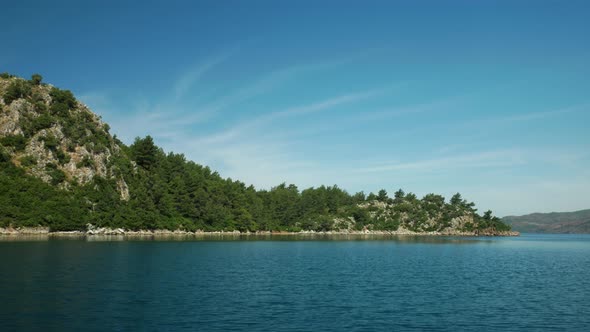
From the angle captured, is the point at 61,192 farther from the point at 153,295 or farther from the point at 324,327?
the point at 324,327

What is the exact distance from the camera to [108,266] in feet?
253

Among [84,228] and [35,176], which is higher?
[35,176]

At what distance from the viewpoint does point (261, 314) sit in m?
43.9

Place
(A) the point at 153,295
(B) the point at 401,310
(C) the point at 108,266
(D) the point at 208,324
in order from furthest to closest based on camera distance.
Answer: (C) the point at 108,266, (A) the point at 153,295, (B) the point at 401,310, (D) the point at 208,324

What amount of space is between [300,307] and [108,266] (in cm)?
4365

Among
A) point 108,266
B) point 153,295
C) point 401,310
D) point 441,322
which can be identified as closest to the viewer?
point 441,322

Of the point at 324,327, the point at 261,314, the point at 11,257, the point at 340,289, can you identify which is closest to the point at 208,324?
the point at 261,314

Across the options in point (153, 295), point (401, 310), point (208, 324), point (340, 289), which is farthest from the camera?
point (340, 289)

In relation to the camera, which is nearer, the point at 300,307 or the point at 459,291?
the point at 300,307

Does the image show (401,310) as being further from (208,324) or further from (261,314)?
(208,324)

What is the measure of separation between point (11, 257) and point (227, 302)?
56.1 m

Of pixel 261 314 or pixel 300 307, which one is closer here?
pixel 261 314

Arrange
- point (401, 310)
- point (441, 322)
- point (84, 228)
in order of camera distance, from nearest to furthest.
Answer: point (441, 322) → point (401, 310) → point (84, 228)

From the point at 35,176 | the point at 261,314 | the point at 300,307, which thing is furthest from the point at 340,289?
the point at 35,176
